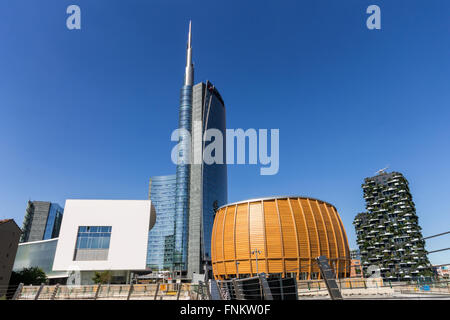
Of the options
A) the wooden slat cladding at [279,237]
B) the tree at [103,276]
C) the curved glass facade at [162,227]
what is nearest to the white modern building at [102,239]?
the tree at [103,276]

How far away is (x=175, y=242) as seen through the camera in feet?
322

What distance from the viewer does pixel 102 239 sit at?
41000 mm

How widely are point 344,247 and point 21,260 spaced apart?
234ft

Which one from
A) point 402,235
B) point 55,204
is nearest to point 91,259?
point 402,235

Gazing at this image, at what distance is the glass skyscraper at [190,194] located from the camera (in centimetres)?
9525

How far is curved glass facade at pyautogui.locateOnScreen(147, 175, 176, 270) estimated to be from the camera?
102 metres

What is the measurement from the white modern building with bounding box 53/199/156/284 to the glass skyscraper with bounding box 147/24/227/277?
53.5 meters

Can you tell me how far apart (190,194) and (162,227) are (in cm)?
2084

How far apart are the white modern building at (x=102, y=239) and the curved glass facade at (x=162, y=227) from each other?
61658 mm

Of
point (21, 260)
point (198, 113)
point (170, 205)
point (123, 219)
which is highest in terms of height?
point (198, 113)

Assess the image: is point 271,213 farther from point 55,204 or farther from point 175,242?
point 55,204

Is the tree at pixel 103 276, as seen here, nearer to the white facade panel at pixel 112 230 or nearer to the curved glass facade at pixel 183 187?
the white facade panel at pixel 112 230

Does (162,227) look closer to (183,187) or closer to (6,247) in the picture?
(183,187)

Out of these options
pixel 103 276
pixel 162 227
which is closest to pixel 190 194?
pixel 162 227
